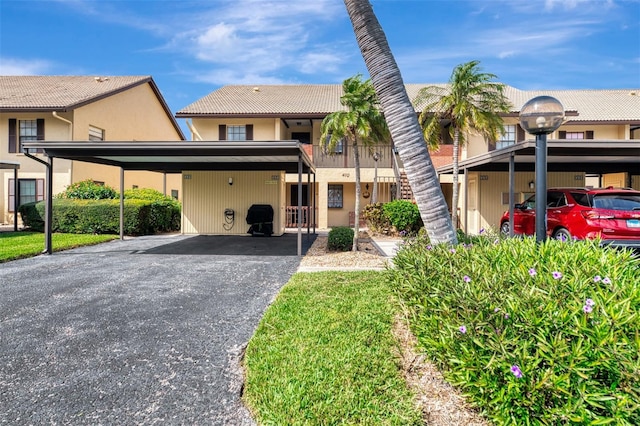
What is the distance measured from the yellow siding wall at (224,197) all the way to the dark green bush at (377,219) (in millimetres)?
3898

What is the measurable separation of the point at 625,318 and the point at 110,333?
4.70 m

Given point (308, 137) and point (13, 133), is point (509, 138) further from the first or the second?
point (13, 133)

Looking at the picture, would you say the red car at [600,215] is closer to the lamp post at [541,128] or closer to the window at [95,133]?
the lamp post at [541,128]

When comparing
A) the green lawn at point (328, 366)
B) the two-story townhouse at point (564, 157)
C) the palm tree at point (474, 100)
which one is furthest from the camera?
the palm tree at point (474, 100)

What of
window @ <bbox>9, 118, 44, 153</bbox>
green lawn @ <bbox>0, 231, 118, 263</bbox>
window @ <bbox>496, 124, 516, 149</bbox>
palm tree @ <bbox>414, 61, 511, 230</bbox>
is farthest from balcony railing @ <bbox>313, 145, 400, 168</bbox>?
window @ <bbox>9, 118, 44, 153</bbox>

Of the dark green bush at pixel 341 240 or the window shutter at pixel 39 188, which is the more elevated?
the window shutter at pixel 39 188

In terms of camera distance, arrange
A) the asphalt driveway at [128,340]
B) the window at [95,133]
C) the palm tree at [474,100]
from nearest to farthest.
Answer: the asphalt driveway at [128,340] → the palm tree at [474,100] → the window at [95,133]

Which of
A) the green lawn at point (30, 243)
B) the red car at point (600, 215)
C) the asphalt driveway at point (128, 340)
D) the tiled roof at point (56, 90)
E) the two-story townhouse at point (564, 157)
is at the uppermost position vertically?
the tiled roof at point (56, 90)

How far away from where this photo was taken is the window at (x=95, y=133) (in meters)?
17.1

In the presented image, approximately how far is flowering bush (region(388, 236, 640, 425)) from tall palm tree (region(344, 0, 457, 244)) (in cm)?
131

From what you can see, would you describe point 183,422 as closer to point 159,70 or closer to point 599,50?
point 599,50

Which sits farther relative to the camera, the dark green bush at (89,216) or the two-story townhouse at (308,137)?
the two-story townhouse at (308,137)

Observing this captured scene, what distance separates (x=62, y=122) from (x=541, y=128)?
763 inches

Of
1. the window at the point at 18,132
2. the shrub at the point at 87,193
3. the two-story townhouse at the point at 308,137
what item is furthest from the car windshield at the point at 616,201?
the window at the point at 18,132
